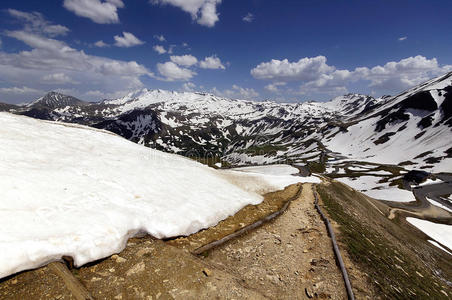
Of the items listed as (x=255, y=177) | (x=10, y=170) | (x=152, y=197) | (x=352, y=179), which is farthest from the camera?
(x=352, y=179)

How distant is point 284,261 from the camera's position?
13430 millimetres

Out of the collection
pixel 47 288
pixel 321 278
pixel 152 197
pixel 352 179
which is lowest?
pixel 352 179

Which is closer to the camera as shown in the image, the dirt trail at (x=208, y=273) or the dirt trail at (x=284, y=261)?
the dirt trail at (x=208, y=273)

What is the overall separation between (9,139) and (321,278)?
23948 millimetres

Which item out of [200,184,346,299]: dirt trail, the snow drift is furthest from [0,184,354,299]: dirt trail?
the snow drift

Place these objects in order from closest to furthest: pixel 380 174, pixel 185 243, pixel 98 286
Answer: pixel 98 286 → pixel 185 243 → pixel 380 174

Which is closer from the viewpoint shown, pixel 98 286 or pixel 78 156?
pixel 98 286

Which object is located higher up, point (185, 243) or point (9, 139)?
point (9, 139)

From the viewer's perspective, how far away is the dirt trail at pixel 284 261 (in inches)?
437

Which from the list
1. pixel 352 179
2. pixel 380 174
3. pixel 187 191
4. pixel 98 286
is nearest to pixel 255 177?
pixel 187 191

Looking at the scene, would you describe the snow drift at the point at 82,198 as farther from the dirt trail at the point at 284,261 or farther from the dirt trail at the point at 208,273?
the dirt trail at the point at 284,261

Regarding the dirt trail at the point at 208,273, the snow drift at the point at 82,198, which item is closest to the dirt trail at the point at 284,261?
the dirt trail at the point at 208,273

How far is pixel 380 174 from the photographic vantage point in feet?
424

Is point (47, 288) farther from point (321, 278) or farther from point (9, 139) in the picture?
point (9, 139)
